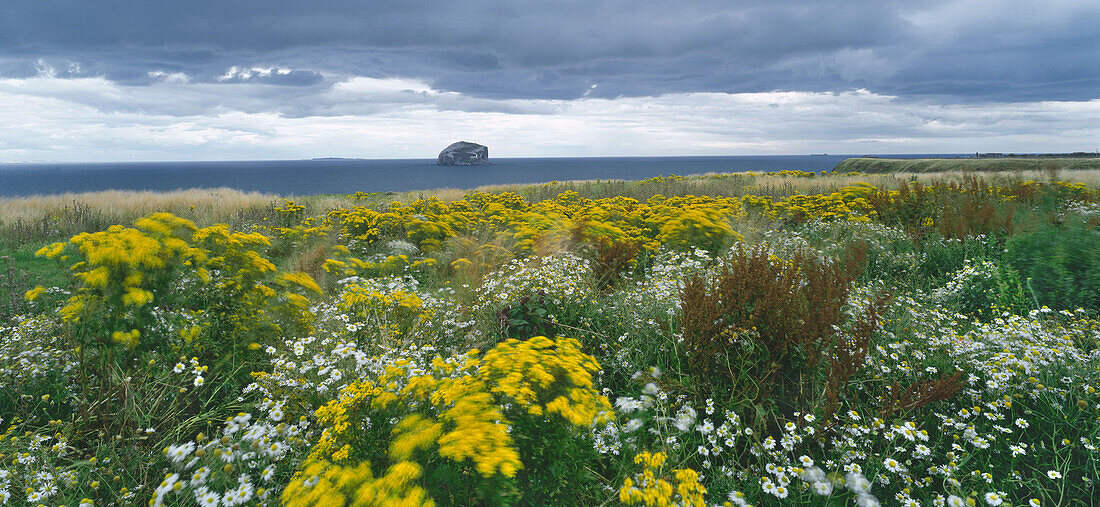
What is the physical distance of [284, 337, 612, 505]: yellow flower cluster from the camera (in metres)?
1.62

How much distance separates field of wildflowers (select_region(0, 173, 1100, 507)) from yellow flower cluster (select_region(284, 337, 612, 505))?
1 centimetres

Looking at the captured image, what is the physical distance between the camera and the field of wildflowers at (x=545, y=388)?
207 centimetres

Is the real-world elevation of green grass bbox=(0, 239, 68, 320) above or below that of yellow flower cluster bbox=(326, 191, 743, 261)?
below

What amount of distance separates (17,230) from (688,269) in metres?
15.7

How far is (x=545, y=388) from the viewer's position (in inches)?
85.9

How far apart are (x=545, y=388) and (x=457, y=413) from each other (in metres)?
0.46

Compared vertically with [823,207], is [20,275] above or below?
below

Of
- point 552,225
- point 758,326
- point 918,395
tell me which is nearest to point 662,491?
point 758,326

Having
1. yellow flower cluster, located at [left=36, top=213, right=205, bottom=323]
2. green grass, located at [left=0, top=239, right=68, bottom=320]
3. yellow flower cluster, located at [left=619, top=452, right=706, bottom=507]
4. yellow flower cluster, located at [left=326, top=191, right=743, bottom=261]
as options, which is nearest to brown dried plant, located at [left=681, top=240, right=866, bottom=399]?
yellow flower cluster, located at [left=619, top=452, right=706, bottom=507]

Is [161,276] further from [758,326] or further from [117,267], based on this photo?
[758,326]

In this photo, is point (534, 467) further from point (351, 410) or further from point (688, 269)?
point (688, 269)

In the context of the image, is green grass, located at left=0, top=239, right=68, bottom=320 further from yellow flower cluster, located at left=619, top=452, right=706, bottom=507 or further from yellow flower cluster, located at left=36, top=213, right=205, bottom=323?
yellow flower cluster, located at left=619, top=452, right=706, bottom=507

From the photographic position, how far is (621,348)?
12.8ft

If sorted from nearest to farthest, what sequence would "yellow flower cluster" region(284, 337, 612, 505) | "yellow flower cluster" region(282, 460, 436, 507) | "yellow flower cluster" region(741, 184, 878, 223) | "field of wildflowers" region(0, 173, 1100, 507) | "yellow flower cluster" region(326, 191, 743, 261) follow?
"yellow flower cluster" region(282, 460, 436, 507) → "yellow flower cluster" region(284, 337, 612, 505) → "field of wildflowers" region(0, 173, 1100, 507) → "yellow flower cluster" region(326, 191, 743, 261) → "yellow flower cluster" region(741, 184, 878, 223)
